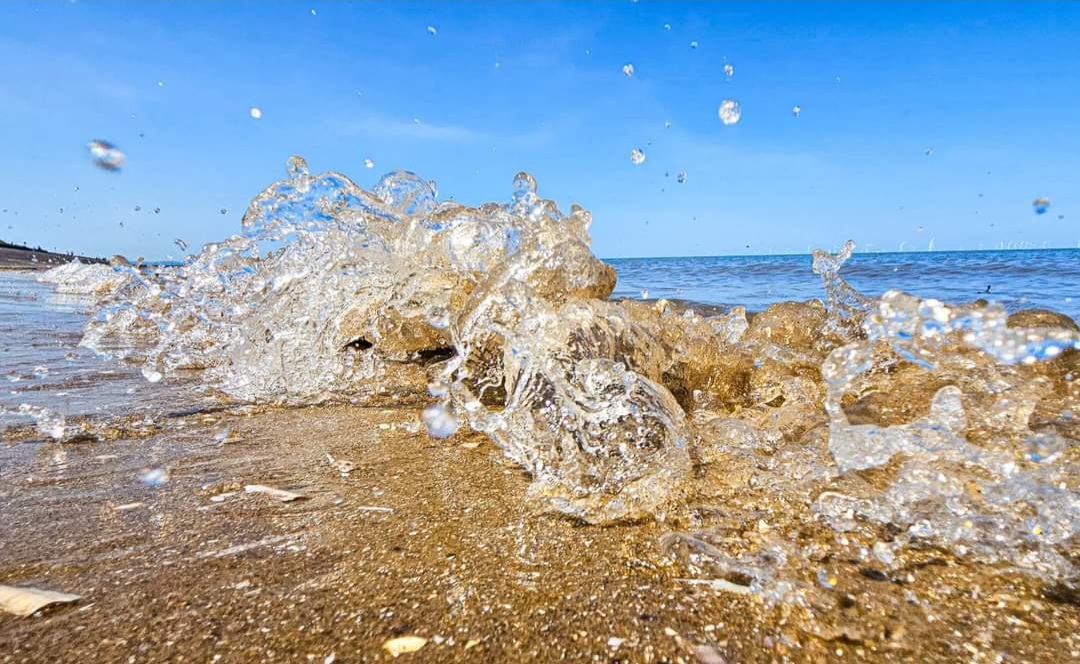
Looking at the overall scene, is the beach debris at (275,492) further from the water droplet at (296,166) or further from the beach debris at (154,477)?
the water droplet at (296,166)

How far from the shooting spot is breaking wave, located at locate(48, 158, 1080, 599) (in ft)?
4.69

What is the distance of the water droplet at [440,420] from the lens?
2300 mm

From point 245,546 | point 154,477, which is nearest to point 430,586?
point 245,546

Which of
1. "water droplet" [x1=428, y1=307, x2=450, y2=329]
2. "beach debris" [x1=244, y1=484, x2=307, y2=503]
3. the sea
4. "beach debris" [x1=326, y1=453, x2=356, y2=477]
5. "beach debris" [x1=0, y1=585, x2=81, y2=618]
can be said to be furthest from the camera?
"water droplet" [x1=428, y1=307, x2=450, y2=329]

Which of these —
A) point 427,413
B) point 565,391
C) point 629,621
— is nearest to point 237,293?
point 427,413

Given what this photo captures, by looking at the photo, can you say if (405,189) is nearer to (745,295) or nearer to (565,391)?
(565,391)

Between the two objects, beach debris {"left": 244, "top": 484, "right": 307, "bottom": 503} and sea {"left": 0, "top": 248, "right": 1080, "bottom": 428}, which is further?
sea {"left": 0, "top": 248, "right": 1080, "bottom": 428}

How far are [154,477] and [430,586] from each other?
1.15 m

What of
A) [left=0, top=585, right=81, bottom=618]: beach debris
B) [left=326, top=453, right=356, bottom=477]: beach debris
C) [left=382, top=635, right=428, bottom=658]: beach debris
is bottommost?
[left=326, top=453, right=356, bottom=477]: beach debris

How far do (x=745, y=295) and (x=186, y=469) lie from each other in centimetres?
945

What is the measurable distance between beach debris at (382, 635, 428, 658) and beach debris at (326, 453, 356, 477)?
911 millimetres

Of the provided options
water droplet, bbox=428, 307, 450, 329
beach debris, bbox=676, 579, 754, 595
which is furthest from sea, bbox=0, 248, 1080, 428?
beach debris, bbox=676, 579, 754, 595

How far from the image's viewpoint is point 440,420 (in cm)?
248

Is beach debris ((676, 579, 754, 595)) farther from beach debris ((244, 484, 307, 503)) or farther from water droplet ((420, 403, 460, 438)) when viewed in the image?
water droplet ((420, 403, 460, 438))
